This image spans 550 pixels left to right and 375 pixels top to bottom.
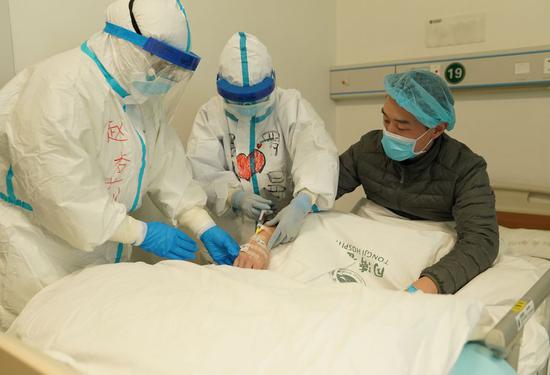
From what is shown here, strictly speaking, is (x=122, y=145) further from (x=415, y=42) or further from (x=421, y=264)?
(x=415, y=42)

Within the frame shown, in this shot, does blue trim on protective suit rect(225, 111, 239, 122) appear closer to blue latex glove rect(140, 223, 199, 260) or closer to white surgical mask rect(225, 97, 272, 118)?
white surgical mask rect(225, 97, 272, 118)

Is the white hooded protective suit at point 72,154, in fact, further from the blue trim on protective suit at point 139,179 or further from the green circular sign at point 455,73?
the green circular sign at point 455,73

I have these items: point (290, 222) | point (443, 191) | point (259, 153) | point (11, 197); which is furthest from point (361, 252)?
point (11, 197)

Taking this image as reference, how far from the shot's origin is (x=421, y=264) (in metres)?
1.46

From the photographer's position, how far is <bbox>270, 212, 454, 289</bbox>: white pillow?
141cm

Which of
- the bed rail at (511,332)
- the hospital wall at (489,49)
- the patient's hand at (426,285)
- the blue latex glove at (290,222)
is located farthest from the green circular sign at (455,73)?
the bed rail at (511,332)

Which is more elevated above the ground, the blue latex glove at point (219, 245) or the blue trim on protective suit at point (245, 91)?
the blue trim on protective suit at point (245, 91)

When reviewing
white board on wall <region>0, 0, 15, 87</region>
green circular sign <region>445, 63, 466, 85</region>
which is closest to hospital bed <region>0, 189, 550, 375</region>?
white board on wall <region>0, 0, 15, 87</region>

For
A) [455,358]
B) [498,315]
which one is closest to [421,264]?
[498,315]

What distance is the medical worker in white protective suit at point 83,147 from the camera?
1150mm

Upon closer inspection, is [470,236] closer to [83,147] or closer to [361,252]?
[361,252]

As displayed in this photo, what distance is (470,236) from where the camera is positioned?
1.45m

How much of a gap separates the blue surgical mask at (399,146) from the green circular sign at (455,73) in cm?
107

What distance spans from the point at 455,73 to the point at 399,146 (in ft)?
3.73
